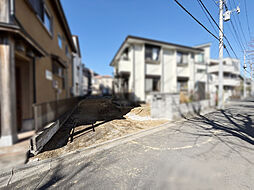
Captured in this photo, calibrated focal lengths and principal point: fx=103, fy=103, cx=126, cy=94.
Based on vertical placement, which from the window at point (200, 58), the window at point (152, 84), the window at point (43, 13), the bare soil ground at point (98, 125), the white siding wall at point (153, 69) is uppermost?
the window at point (200, 58)

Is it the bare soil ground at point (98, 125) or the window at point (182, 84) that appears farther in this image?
the window at point (182, 84)

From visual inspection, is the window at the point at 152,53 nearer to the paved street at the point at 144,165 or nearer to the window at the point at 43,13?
the window at the point at 43,13

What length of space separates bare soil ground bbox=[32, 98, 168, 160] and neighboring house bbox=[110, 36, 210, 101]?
548cm

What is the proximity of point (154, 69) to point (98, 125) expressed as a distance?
31.7 ft

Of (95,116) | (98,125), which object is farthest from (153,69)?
(98,125)

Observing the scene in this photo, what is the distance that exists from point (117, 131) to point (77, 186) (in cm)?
220

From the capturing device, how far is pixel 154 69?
11664 mm

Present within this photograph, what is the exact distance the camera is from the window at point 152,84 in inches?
448

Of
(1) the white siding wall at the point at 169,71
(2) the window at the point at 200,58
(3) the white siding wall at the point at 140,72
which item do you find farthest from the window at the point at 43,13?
(2) the window at the point at 200,58

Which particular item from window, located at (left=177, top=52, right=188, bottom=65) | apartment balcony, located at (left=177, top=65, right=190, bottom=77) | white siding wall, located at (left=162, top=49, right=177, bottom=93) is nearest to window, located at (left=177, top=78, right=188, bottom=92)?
apartment balcony, located at (left=177, top=65, right=190, bottom=77)

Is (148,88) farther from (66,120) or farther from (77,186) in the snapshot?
(77,186)

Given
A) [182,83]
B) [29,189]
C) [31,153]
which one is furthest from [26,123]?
[182,83]

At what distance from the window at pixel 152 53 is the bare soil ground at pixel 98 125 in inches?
337

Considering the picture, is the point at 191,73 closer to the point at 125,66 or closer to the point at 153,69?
the point at 153,69
